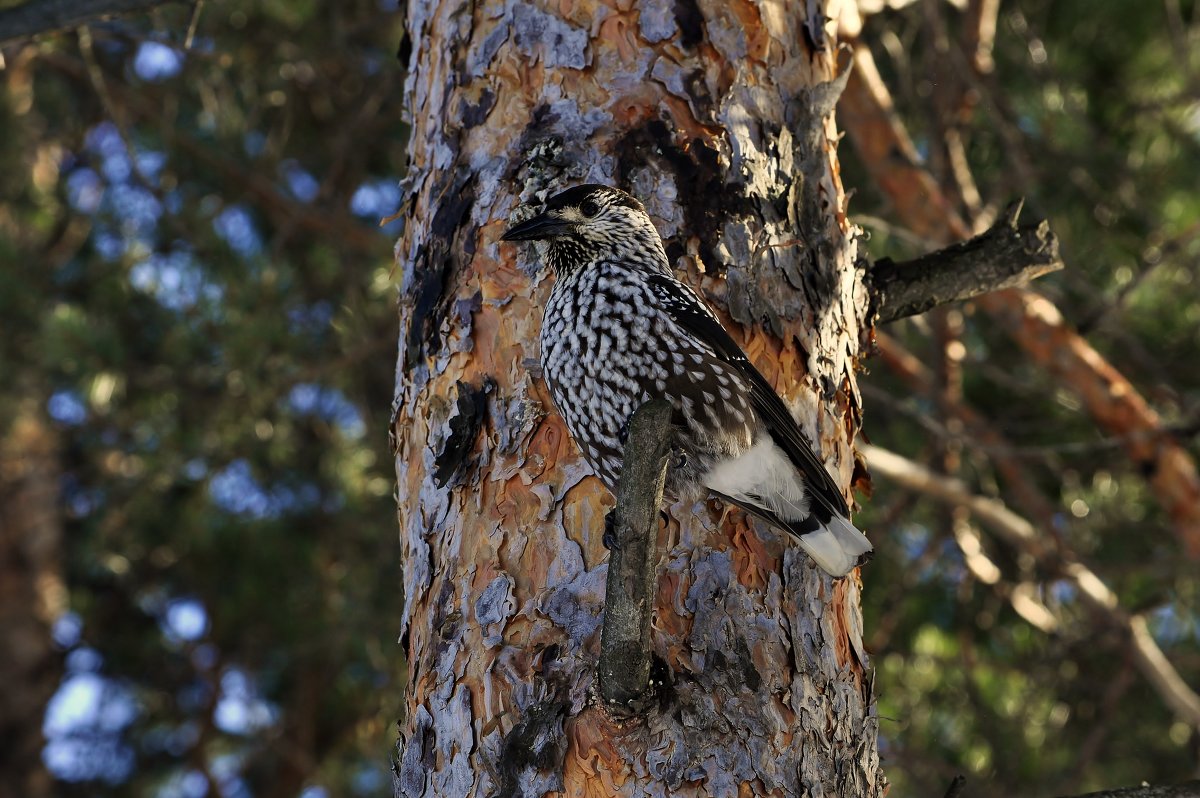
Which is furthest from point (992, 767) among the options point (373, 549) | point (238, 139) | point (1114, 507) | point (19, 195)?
point (19, 195)

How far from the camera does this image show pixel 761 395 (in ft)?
7.52

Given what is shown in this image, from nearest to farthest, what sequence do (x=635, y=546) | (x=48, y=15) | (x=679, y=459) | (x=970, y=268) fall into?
(x=635, y=546) → (x=679, y=459) → (x=970, y=268) → (x=48, y=15)

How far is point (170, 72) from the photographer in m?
5.49

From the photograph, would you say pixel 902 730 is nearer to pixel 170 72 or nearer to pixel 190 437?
pixel 190 437

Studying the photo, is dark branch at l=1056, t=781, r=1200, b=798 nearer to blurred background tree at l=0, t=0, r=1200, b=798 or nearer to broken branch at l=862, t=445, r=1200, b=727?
broken branch at l=862, t=445, r=1200, b=727

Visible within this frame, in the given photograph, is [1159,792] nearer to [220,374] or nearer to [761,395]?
[761,395]

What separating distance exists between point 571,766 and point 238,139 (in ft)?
12.2

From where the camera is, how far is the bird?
7.41 ft

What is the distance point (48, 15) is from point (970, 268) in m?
2.02

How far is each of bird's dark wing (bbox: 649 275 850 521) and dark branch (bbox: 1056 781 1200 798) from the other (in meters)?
0.63

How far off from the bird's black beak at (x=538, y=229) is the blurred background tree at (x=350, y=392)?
1866mm

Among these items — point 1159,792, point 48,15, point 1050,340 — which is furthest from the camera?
point 1050,340

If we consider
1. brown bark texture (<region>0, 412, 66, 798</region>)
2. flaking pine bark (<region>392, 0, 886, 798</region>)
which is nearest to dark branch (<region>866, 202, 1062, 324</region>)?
flaking pine bark (<region>392, 0, 886, 798</region>)

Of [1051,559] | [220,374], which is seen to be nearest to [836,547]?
[1051,559]
